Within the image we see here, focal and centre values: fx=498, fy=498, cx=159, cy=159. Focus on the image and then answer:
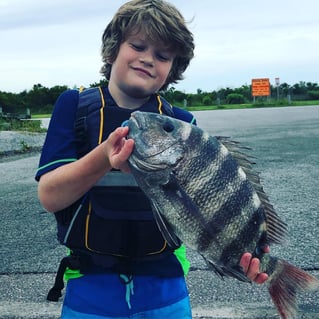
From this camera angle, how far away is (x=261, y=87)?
215 ft

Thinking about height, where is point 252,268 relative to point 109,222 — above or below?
below

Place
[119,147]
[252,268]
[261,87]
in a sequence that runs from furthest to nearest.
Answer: [261,87] < [252,268] < [119,147]

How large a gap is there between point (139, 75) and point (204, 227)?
847 millimetres

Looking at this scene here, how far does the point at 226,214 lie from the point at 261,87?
6560cm

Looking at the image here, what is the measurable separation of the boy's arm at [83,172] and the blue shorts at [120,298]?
432 mm

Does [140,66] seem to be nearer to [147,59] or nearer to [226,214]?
[147,59]

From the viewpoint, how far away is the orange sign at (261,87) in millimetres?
65500

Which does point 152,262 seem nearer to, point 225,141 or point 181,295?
point 181,295

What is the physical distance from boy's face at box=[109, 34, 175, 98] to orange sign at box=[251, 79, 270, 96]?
2551 inches

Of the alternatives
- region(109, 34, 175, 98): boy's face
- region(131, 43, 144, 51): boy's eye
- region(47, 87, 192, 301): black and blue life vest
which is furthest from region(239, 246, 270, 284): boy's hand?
region(131, 43, 144, 51): boy's eye

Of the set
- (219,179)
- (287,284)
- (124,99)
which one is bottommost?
(287,284)

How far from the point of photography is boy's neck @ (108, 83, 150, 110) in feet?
8.52

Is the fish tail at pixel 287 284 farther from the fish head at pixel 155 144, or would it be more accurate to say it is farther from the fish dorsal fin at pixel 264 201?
the fish head at pixel 155 144

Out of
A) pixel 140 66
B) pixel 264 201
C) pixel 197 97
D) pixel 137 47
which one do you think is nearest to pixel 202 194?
pixel 264 201
